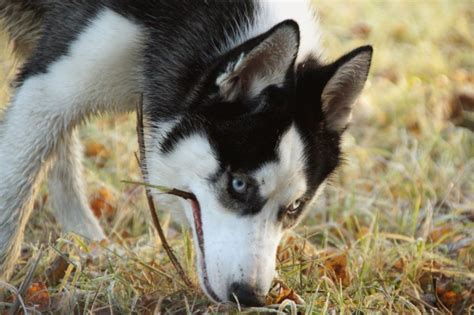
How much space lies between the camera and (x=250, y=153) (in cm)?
341

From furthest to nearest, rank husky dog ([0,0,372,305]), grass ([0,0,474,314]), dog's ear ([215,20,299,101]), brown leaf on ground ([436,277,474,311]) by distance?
brown leaf on ground ([436,277,474,311]) → grass ([0,0,474,314]) → husky dog ([0,0,372,305]) → dog's ear ([215,20,299,101])

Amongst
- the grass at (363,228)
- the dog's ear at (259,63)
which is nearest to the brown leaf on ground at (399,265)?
the grass at (363,228)

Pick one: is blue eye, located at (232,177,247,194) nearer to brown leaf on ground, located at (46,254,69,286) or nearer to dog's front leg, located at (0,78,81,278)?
dog's front leg, located at (0,78,81,278)

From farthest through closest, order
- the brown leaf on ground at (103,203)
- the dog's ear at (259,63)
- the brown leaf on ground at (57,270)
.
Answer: the brown leaf on ground at (103,203) → the brown leaf on ground at (57,270) → the dog's ear at (259,63)

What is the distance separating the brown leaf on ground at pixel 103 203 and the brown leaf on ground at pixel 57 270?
3.87 ft

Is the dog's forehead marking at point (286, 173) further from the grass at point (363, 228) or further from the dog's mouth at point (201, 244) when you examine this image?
the grass at point (363, 228)

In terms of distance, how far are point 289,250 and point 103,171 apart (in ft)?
5.70

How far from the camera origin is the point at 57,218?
4.93 m

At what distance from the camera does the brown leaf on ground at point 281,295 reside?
144 inches

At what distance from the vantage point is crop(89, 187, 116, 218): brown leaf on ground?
17.3 ft

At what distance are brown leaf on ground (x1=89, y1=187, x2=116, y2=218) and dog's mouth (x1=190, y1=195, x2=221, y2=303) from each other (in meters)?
1.73

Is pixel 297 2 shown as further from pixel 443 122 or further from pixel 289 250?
Result: pixel 443 122

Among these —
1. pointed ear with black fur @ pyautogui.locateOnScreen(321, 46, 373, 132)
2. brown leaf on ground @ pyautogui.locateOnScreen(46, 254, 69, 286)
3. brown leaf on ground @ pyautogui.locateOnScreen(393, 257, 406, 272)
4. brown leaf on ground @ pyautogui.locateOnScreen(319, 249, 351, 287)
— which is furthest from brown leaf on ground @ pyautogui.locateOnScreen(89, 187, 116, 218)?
pointed ear with black fur @ pyautogui.locateOnScreen(321, 46, 373, 132)

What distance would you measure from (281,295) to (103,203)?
194 cm
